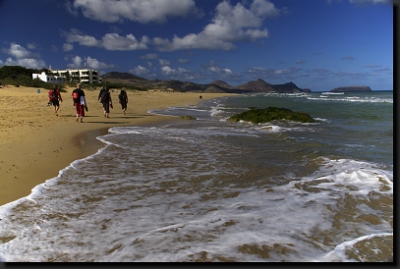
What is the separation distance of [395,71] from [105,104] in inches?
547

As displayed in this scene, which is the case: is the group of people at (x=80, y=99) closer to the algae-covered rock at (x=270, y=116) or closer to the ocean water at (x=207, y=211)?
the algae-covered rock at (x=270, y=116)

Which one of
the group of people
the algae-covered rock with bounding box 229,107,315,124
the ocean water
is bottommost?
the ocean water

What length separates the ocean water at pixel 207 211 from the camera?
2383 mm

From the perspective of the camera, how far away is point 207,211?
10.6 feet

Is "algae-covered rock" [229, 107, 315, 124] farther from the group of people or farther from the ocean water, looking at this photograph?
the ocean water

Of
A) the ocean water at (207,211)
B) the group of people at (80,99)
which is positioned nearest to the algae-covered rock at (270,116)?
the group of people at (80,99)

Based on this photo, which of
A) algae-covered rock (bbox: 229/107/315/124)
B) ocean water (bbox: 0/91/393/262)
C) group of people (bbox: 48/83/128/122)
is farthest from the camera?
algae-covered rock (bbox: 229/107/315/124)

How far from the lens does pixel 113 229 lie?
277 cm

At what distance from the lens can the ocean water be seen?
2383mm

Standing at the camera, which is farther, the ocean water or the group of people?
the group of people

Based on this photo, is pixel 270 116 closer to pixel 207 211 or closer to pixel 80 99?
pixel 80 99

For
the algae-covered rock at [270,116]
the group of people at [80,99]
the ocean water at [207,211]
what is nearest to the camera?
the ocean water at [207,211]

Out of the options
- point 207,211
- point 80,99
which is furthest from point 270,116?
point 207,211

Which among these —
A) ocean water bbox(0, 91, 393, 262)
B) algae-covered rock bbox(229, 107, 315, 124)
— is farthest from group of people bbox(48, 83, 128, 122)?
ocean water bbox(0, 91, 393, 262)
